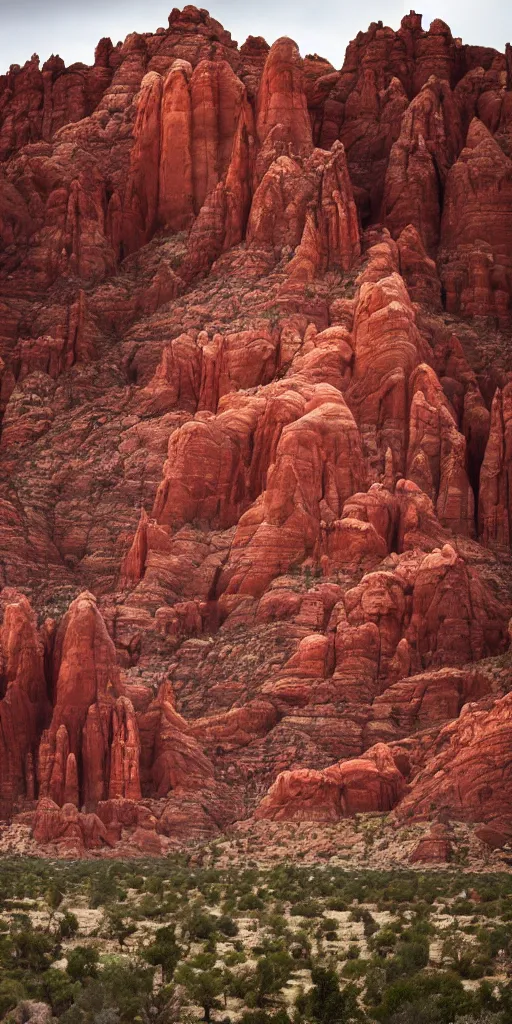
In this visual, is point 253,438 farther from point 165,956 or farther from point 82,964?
point 82,964

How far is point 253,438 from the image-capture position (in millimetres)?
124875

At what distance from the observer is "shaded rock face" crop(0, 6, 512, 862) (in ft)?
347

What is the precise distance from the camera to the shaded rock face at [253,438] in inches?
4163

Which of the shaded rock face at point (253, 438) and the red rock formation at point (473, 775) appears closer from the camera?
the red rock formation at point (473, 775)

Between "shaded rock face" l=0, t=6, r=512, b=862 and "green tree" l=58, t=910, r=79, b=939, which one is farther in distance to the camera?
"shaded rock face" l=0, t=6, r=512, b=862

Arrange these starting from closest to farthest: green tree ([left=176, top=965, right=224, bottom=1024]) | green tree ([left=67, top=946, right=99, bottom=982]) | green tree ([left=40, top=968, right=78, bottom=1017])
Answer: green tree ([left=40, top=968, right=78, bottom=1017]), green tree ([left=176, top=965, right=224, bottom=1024]), green tree ([left=67, top=946, right=99, bottom=982])

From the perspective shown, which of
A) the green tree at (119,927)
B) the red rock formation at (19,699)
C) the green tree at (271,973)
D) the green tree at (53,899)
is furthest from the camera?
the red rock formation at (19,699)

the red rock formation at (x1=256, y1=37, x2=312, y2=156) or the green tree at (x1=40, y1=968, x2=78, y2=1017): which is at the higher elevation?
the red rock formation at (x1=256, y1=37, x2=312, y2=156)

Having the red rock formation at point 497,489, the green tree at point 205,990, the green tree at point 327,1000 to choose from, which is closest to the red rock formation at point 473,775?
the red rock formation at point 497,489

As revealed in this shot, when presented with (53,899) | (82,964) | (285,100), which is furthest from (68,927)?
(285,100)

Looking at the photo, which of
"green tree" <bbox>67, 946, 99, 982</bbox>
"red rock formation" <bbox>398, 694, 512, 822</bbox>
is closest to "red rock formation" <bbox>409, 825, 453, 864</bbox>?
"red rock formation" <bbox>398, 694, 512, 822</bbox>

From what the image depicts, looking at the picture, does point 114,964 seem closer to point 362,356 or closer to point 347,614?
point 347,614

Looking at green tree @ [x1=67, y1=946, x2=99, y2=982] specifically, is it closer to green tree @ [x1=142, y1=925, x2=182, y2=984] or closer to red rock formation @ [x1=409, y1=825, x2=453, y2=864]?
green tree @ [x1=142, y1=925, x2=182, y2=984]

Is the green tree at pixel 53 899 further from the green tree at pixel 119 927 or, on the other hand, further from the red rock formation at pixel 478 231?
the red rock formation at pixel 478 231
